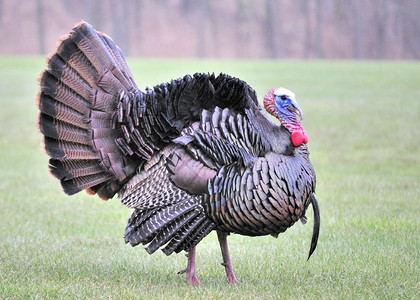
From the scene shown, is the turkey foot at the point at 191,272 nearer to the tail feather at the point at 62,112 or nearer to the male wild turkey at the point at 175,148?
the male wild turkey at the point at 175,148

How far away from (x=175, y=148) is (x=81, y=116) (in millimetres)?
793

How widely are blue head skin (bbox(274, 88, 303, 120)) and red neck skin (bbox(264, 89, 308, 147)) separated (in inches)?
1.1

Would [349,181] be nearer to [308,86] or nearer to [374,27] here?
[308,86]

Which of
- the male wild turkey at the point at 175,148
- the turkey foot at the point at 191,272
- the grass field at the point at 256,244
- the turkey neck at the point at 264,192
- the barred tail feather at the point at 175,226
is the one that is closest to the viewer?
the turkey neck at the point at 264,192

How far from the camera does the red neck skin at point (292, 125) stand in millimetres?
5539

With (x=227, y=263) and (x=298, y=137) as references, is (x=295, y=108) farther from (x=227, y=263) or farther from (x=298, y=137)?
(x=227, y=263)

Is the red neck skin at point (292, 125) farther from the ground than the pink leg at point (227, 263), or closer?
farther from the ground

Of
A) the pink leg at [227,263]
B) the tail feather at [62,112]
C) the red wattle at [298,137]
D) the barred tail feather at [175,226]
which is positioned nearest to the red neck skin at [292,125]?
the red wattle at [298,137]

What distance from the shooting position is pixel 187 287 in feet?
18.6

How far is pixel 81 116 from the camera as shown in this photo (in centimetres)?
590

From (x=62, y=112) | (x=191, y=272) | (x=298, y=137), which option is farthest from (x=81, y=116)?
(x=298, y=137)

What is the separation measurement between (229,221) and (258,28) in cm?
5259

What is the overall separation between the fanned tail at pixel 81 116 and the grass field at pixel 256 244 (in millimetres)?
799

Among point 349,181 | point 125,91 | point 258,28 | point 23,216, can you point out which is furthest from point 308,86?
point 258,28
